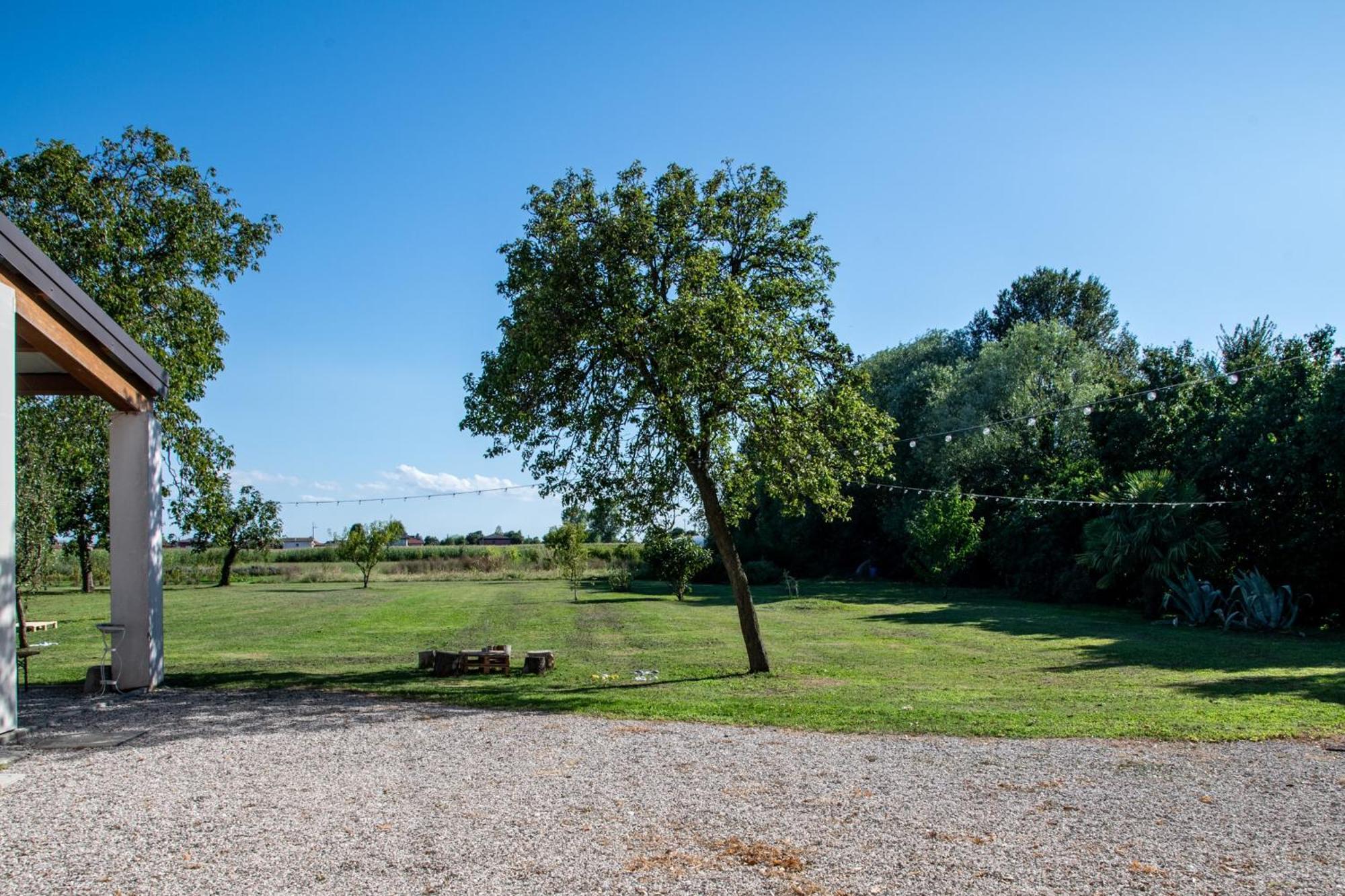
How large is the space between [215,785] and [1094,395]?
36.0 m

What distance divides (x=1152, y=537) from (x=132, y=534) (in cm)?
2363

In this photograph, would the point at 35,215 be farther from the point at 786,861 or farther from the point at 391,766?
the point at 786,861

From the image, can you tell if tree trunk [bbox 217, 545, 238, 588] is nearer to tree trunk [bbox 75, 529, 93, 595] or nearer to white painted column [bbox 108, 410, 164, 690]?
tree trunk [bbox 75, 529, 93, 595]

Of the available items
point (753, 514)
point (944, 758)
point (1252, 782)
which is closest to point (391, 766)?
point (944, 758)

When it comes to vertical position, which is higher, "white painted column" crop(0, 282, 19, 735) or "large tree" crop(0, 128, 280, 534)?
"large tree" crop(0, 128, 280, 534)

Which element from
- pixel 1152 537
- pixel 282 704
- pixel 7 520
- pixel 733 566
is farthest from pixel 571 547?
pixel 7 520

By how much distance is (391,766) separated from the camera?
7316 millimetres

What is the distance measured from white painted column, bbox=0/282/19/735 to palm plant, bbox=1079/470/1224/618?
78.8 ft

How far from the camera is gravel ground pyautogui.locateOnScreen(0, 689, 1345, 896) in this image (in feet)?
15.8

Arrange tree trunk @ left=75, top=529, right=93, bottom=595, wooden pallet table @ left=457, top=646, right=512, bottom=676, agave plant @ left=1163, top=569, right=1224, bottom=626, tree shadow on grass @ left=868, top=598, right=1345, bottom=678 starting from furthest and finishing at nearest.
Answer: tree trunk @ left=75, top=529, right=93, bottom=595, agave plant @ left=1163, top=569, right=1224, bottom=626, tree shadow on grass @ left=868, top=598, right=1345, bottom=678, wooden pallet table @ left=457, top=646, right=512, bottom=676

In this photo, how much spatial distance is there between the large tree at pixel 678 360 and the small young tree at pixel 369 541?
2966 centimetres

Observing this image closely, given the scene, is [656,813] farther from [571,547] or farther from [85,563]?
[85,563]

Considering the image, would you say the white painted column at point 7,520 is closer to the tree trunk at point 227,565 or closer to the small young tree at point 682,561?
the small young tree at point 682,561

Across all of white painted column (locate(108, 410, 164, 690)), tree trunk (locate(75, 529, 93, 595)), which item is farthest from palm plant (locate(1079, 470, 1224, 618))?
tree trunk (locate(75, 529, 93, 595))
